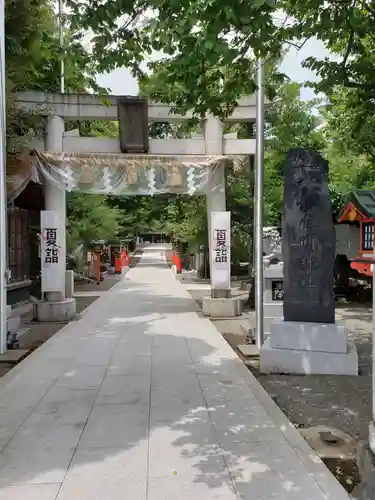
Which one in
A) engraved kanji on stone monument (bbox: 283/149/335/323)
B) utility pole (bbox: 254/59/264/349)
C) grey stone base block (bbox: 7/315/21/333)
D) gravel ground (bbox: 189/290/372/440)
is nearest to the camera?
gravel ground (bbox: 189/290/372/440)

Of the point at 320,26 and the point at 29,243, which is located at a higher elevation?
the point at 320,26

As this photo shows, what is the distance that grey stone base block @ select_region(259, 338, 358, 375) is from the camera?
7152 mm

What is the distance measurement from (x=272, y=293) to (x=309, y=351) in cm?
297

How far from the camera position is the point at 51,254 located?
40.9 feet

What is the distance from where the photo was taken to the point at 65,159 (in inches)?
484

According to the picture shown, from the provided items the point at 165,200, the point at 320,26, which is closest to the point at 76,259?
the point at 165,200

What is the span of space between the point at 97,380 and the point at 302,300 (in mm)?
3285

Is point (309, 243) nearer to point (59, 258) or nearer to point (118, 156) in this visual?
point (118, 156)

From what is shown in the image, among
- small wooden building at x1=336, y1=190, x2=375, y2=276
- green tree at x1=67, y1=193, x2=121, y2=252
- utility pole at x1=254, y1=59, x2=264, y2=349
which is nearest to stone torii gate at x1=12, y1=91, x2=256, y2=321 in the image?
small wooden building at x1=336, y1=190, x2=375, y2=276

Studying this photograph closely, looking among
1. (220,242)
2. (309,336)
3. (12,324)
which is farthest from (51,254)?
(309,336)

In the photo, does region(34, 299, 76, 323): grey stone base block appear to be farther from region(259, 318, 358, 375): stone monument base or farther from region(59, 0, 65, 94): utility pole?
region(259, 318, 358, 375): stone monument base

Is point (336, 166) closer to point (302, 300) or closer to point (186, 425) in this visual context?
point (302, 300)

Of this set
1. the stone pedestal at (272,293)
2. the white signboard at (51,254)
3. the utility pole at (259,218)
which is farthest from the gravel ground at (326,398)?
the white signboard at (51,254)

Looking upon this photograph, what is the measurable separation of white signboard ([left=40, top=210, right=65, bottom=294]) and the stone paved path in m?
3.75
